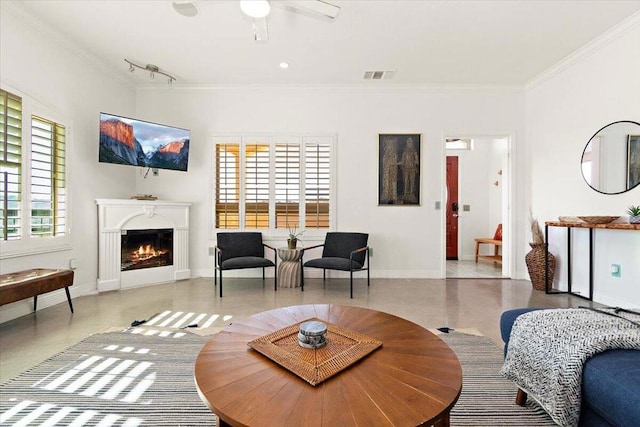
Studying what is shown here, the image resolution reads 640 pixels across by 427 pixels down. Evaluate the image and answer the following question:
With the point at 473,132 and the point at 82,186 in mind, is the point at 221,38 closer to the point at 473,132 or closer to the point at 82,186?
the point at 82,186

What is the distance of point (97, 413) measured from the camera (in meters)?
1.57

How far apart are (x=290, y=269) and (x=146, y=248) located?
210 cm

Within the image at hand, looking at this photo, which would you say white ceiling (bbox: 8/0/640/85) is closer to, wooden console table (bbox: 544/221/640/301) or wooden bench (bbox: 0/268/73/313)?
wooden console table (bbox: 544/221/640/301)

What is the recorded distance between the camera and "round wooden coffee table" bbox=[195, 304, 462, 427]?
0.91m

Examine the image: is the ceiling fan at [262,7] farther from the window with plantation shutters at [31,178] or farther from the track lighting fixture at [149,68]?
the window with plantation shutters at [31,178]

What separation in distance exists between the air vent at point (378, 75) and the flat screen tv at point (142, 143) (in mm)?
2780

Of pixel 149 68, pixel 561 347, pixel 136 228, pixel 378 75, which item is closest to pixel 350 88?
pixel 378 75

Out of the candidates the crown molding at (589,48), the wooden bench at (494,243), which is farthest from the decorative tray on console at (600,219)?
the wooden bench at (494,243)

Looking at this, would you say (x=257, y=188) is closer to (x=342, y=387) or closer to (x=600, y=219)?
(x=342, y=387)

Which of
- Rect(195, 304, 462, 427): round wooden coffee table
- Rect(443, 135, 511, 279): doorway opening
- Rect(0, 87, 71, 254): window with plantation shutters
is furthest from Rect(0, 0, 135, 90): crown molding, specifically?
Rect(443, 135, 511, 279): doorway opening

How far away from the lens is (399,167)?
4734mm

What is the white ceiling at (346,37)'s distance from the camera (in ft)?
9.62

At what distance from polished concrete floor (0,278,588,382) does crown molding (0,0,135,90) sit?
9.77 ft

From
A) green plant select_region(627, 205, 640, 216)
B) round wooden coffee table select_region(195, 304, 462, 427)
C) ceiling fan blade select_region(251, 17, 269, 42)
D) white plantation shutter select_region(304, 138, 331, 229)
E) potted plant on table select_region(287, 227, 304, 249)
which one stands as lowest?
round wooden coffee table select_region(195, 304, 462, 427)
